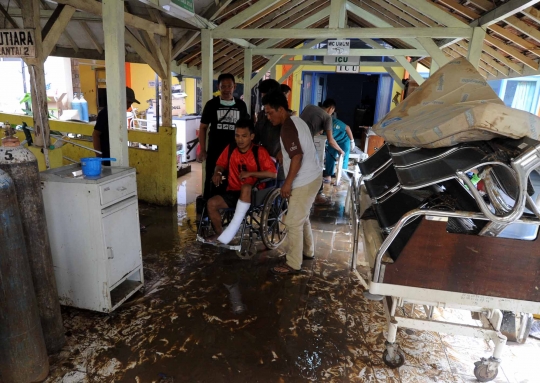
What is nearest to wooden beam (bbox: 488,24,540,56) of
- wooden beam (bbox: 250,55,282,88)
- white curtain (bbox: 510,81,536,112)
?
wooden beam (bbox: 250,55,282,88)

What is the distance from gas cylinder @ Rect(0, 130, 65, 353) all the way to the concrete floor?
0.20 m

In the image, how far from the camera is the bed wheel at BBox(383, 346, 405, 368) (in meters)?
Result: 2.28

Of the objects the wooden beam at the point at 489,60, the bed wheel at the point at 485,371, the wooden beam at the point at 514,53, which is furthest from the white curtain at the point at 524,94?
the bed wheel at the point at 485,371

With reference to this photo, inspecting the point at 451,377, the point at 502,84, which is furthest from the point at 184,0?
the point at 502,84

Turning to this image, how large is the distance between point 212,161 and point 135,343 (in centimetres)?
238

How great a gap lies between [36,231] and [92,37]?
4922mm

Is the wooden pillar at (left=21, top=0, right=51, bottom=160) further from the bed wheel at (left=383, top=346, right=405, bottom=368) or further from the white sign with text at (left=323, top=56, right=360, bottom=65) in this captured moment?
the white sign with text at (left=323, top=56, right=360, bottom=65)

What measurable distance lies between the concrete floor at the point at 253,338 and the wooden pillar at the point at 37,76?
5.68ft

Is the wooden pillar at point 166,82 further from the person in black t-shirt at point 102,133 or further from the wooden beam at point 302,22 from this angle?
the wooden beam at point 302,22

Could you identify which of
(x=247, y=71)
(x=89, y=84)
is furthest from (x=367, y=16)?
(x=89, y=84)

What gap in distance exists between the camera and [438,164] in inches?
74.3

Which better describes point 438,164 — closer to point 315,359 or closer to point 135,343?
point 315,359

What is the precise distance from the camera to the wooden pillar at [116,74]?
2773mm

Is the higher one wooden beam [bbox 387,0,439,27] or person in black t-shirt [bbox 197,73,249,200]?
wooden beam [bbox 387,0,439,27]
